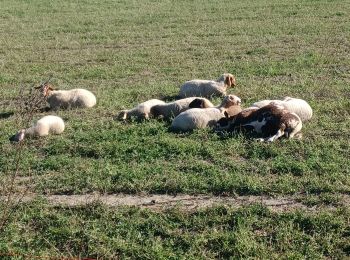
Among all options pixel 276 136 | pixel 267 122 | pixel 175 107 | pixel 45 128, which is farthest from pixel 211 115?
pixel 45 128

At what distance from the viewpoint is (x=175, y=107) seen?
397 inches

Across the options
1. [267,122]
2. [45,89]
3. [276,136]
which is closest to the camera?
[276,136]

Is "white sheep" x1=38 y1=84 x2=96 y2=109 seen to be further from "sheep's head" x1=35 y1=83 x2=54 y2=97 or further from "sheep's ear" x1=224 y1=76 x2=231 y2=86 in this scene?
"sheep's ear" x1=224 y1=76 x2=231 y2=86

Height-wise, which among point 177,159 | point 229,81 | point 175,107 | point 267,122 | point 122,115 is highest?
point 229,81

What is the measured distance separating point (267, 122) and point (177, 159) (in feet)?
5.27

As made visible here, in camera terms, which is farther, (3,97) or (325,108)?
(3,97)

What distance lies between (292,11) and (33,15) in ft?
36.7

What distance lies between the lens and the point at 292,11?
22953 millimetres

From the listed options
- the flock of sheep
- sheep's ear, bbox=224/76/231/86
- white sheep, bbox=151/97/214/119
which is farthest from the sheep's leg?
sheep's ear, bbox=224/76/231/86

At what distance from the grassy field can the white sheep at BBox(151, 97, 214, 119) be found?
2.08 ft

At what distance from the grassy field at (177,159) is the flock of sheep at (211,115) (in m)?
0.23

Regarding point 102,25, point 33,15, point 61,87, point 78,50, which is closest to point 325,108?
point 61,87

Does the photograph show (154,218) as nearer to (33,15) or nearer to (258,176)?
(258,176)

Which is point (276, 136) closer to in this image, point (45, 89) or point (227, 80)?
point (227, 80)
